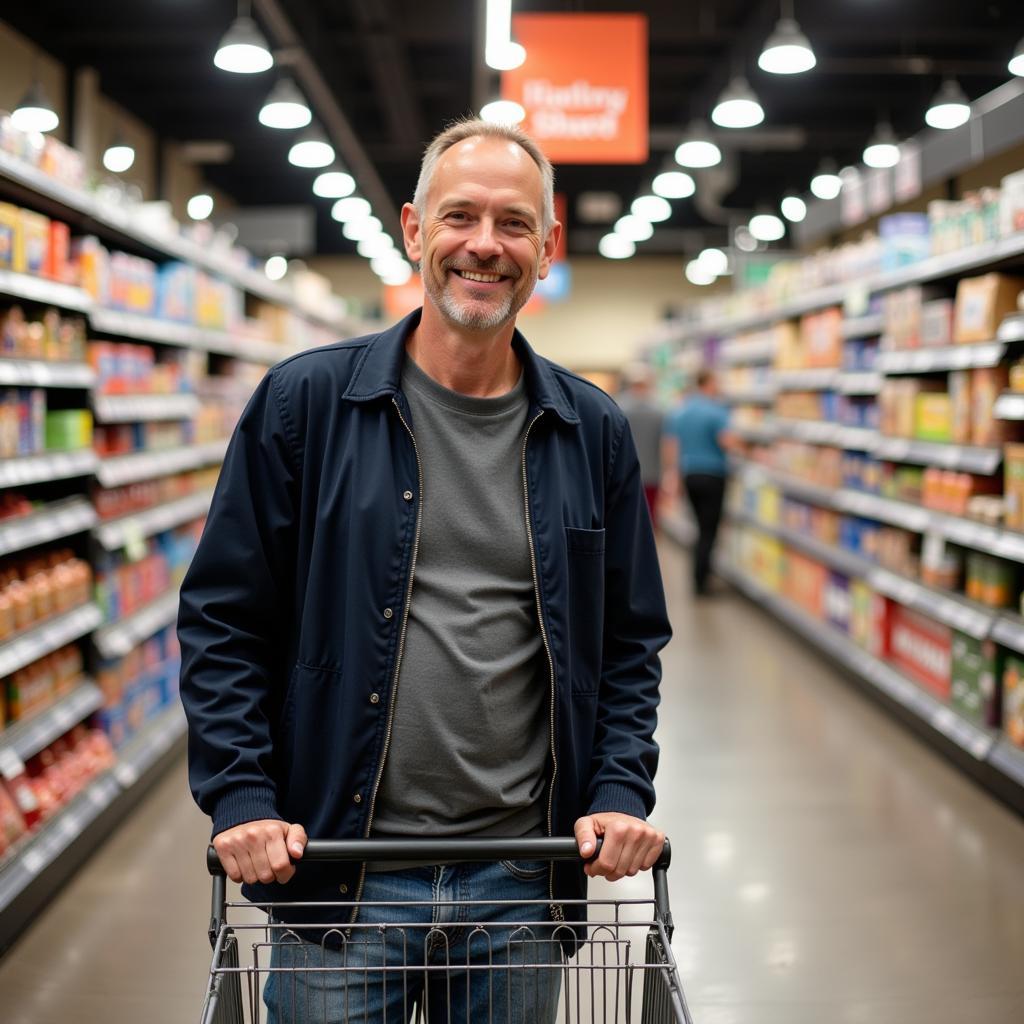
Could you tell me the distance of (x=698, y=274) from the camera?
73.8 ft

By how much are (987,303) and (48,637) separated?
4119 millimetres

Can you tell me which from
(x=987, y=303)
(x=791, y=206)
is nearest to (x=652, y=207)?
(x=791, y=206)

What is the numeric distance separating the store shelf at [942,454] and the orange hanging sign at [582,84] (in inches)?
90.6

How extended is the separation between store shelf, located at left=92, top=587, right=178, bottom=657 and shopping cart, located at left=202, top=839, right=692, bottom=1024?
3.23m

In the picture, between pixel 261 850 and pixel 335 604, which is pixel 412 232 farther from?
pixel 261 850

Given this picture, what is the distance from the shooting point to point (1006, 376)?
5.36 meters

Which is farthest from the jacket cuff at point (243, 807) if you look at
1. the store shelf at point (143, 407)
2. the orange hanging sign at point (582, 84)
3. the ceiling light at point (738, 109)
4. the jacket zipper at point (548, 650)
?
the ceiling light at point (738, 109)

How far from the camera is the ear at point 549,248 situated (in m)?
1.88

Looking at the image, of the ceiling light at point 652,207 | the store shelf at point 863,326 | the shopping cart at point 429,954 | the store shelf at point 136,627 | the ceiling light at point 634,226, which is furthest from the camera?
the ceiling light at point 634,226

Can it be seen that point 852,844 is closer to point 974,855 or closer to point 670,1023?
point 974,855

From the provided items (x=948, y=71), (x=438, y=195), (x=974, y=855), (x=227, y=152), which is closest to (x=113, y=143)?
(x=227, y=152)

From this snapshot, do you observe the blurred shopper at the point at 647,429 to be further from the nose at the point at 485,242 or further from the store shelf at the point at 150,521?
the nose at the point at 485,242

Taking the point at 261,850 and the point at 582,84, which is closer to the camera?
the point at 261,850

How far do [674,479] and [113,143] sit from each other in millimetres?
9022
